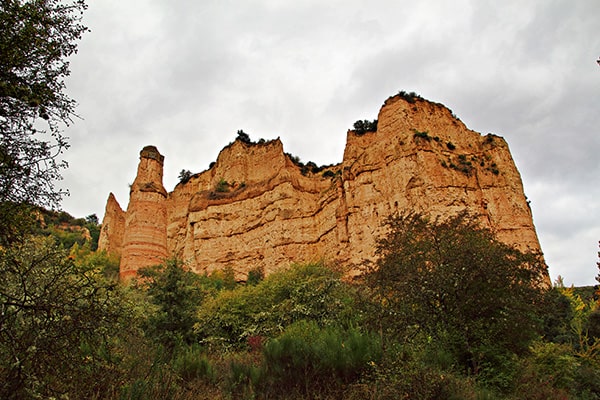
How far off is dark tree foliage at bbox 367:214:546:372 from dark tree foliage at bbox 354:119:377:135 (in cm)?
2710

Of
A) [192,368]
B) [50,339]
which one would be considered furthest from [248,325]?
[50,339]

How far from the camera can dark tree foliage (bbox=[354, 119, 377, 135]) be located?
37950 millimetres

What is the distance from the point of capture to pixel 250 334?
15.7 metres

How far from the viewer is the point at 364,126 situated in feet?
131

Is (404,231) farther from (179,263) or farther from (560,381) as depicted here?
(179,263)

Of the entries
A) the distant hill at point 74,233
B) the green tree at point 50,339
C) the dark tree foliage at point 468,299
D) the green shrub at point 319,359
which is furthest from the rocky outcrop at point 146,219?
the green tree at point 50,339

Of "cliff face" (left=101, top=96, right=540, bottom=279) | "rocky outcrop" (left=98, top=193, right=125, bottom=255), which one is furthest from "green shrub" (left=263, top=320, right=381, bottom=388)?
"rocky outcrop" (left=98, top=193, right=125, bottom=255)

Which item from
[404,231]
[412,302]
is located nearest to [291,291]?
[404,231]

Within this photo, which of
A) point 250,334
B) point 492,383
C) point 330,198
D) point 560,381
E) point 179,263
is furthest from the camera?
point 330,198

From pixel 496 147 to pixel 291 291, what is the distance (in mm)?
23516

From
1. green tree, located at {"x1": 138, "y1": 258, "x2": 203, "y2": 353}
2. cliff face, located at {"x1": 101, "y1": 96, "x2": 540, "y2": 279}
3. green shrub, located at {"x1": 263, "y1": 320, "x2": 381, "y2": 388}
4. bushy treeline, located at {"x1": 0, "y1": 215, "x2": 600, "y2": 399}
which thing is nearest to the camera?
bushy treeline, located at {"x1": 0, "y1": 215, "x2": 600, "y2": 399}

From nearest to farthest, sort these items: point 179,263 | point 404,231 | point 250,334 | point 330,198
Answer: point 404,231 < point 250,334 < point 179,263 < point 330,198

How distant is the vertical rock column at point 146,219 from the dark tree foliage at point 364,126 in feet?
69.0

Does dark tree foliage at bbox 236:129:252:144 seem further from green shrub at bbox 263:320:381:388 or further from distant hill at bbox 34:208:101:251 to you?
green shrub at bbox 263:320:381:388
